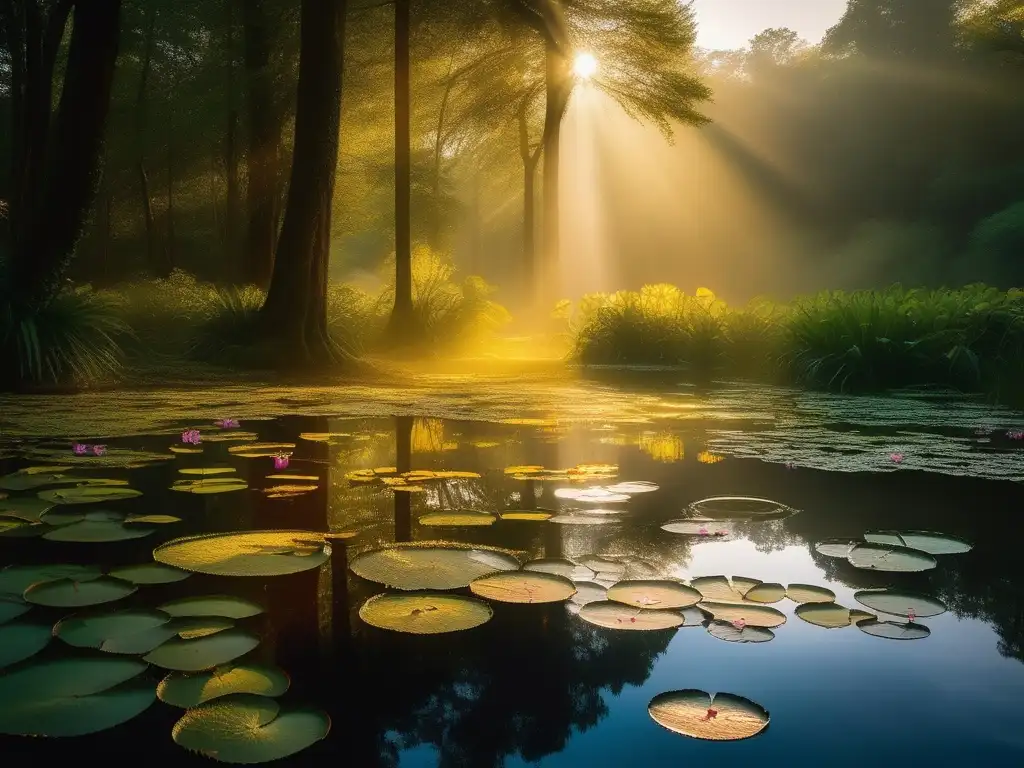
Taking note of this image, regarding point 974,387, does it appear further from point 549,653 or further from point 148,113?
point 148,113

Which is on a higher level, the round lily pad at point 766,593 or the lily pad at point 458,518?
the lily pad at point 458,518

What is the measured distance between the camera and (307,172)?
352 inches

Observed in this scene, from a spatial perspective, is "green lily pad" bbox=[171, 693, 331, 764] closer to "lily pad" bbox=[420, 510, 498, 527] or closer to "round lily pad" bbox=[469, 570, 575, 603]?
"round lily pad" bbox=[469, 570, 575, 603]

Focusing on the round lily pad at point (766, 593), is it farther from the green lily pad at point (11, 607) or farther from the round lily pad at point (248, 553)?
the green lily pad at point (11, 607)

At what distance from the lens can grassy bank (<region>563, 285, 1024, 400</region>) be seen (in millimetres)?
7961

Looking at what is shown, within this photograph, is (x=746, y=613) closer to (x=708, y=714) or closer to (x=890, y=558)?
(x=708, y=714)

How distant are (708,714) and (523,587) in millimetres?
736

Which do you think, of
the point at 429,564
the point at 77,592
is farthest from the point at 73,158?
the point at 429,564

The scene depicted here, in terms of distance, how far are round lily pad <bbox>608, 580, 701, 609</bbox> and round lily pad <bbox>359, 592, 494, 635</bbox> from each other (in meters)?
0.32

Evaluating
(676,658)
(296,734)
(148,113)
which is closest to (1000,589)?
(676,658)

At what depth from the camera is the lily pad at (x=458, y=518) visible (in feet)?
9.48

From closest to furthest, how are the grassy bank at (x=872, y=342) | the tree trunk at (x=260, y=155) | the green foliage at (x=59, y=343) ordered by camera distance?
the green foliage at (x=59, y=343) → the grassy bank at (x=872, y=342) → the tree trunk at (x=260, y=155)

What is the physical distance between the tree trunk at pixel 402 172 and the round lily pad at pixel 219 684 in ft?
37.4

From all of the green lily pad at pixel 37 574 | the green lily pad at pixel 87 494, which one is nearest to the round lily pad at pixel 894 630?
the green lily pad at pixel 37 574
